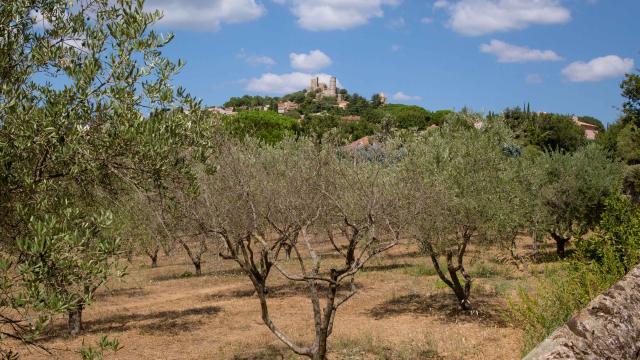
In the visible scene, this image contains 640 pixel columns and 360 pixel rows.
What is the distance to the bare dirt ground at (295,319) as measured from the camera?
1572 centimetres

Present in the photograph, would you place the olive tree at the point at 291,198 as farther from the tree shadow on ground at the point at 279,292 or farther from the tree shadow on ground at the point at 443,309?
the tree shadow on ground at the point at 279,292

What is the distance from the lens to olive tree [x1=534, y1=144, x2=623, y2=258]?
28781mm

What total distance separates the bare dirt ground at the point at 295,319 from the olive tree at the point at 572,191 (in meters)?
4.60

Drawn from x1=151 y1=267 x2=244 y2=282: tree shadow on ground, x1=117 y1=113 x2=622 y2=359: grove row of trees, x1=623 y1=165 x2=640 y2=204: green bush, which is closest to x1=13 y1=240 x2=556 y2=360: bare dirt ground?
x1=151 y1=267 x2=244 y2=282: tree shadow on ground

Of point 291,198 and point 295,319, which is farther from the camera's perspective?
point 295,319

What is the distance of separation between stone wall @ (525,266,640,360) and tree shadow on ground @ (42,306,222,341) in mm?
17888

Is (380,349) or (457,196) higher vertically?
(457,196)

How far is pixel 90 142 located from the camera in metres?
5.79

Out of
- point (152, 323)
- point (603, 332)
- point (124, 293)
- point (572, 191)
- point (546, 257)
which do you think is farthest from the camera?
point (546, 257)

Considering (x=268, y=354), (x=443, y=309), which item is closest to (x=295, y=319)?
(x=268, y=354)

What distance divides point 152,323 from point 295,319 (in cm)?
576

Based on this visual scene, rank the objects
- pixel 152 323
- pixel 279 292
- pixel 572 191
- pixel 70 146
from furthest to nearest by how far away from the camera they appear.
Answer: pixel 572 191 → pixel 279 292 → pixel 152 323 → pixel 70 146

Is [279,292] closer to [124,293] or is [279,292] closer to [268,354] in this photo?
[124,293]

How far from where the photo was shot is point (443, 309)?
20078 millimetres
